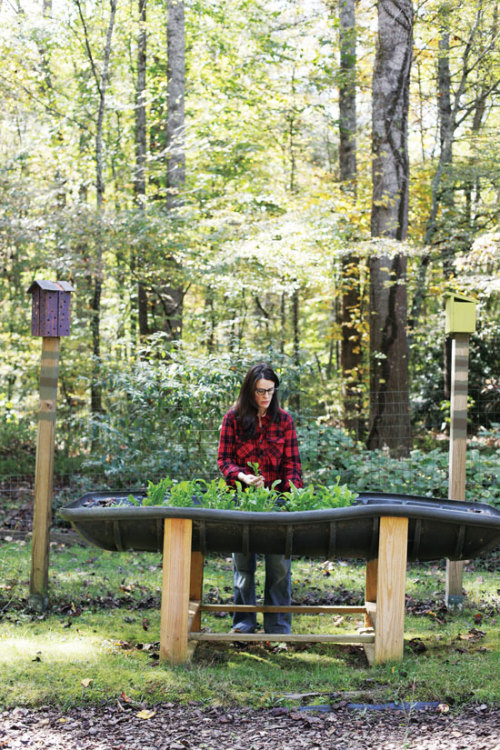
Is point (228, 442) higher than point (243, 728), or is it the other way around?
point (228, 442)

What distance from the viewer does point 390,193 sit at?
9.73 metres

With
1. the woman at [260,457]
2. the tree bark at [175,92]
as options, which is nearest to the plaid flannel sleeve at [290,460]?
the woman at [260,457]

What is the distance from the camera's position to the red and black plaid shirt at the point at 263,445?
475 centimetres

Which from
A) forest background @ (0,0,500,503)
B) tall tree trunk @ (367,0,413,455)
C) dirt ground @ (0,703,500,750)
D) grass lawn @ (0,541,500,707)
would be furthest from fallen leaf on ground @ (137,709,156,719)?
tall tree trunk @ (367,0,413,455)

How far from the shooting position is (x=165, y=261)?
11945 mm

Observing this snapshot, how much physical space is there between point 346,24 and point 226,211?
3.88 meters

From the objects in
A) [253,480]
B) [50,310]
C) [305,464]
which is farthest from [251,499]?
[305,464]

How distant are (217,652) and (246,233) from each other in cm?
782

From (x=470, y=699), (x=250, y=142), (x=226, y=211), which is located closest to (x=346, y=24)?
(x=250, y=142)

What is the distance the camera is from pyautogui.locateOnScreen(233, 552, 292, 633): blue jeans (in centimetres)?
464

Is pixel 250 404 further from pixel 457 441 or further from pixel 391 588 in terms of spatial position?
pixel 457 441

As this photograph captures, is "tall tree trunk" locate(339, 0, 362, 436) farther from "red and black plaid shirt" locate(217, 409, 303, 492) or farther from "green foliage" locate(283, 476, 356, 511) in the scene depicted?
"green foliage" locate(283, 476, 356, 511)

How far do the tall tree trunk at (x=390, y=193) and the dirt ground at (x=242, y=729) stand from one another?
5635 mm

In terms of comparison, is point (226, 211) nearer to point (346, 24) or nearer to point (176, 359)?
point (346, 24)
